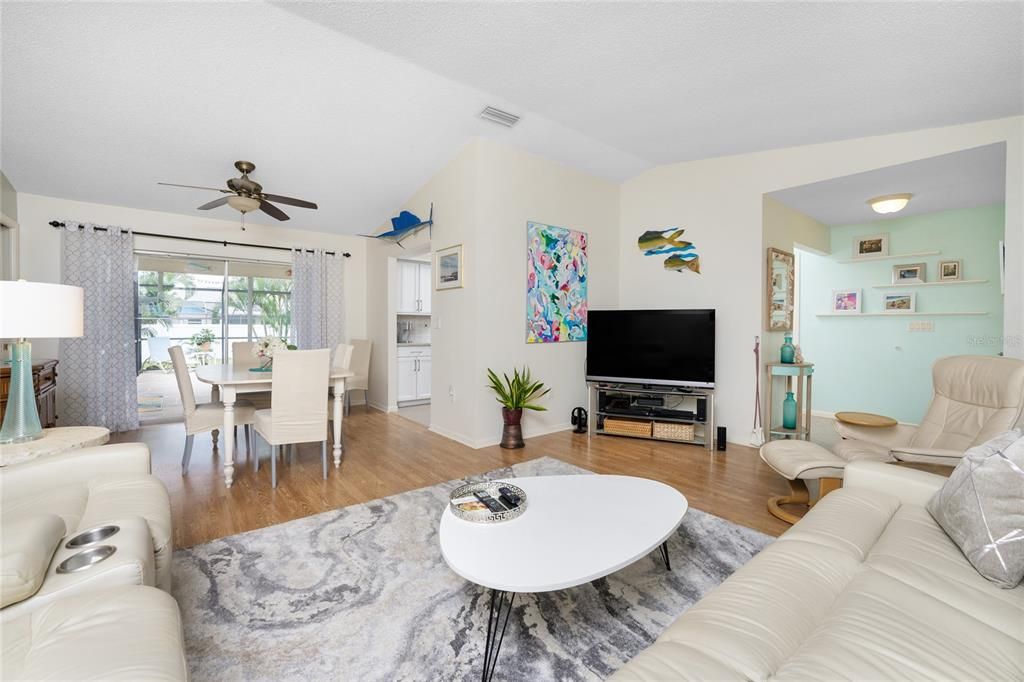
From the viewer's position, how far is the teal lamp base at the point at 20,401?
6.54 ft

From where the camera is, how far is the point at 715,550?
213cm

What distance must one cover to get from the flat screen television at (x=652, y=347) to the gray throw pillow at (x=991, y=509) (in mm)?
2457

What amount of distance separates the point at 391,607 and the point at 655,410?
318 cm

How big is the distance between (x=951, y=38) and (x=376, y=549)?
12.9 ft

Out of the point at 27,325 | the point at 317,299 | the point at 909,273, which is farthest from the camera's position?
the point at 317,299

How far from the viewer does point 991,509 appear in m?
1.29

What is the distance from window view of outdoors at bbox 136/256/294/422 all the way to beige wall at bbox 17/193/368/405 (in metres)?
0.20

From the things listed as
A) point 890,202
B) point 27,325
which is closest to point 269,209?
point 27,325

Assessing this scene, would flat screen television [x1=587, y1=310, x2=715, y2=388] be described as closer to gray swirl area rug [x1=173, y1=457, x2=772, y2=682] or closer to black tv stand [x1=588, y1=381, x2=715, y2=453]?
black tv stand [x1=588, y1=381, x2=715, y2=453]

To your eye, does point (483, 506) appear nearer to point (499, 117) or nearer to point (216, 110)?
point (499, 117)

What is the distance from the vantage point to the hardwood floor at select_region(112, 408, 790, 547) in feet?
8.40

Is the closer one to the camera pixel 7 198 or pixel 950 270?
pixel 7 198

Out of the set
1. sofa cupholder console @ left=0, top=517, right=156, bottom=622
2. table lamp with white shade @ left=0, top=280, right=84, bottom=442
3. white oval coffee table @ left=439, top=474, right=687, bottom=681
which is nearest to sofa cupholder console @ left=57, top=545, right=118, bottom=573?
sofa cupholder console @ left=0, top=517, right=156, bottom=622

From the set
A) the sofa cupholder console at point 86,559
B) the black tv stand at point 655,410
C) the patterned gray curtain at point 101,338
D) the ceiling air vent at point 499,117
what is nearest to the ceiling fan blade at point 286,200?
the ceiling air vent at point 499,117
